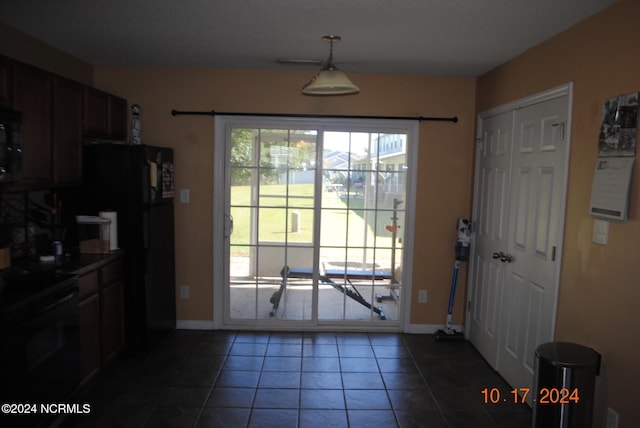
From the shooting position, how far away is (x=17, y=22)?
2754 millimetres

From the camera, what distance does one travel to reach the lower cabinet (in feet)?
9.42

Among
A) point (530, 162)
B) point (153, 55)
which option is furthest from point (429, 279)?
point (153, 55)

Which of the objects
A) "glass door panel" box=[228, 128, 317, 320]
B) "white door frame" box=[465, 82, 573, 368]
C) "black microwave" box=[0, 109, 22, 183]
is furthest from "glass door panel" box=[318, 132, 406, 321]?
"black microwave" box=[0, 109, 22, 183]

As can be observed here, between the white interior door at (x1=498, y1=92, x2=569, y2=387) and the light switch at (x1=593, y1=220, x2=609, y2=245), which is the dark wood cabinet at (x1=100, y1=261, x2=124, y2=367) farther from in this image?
the light switch at (x1=593, y1=220, x2=609, y2=245)

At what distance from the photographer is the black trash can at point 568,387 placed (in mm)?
2061

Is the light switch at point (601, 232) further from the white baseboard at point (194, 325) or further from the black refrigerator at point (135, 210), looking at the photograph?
the white baseboard at point (194, 325)

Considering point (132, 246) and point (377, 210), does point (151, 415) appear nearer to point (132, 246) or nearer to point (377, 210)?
point (132, 246)

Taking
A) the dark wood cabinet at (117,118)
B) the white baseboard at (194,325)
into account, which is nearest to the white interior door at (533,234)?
the white baseboard at (194,325)

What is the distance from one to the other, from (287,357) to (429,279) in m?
1.60

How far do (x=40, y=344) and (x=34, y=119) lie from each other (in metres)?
1.40

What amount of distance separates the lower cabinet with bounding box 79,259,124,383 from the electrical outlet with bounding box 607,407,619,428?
313 cm

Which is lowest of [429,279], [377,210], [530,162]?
[429,279]

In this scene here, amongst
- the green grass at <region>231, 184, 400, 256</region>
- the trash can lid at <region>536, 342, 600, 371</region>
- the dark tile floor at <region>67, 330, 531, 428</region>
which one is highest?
the green grass at <region>231, 184, 400, 256</region>

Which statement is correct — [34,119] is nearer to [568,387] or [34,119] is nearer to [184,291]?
[184,291]
